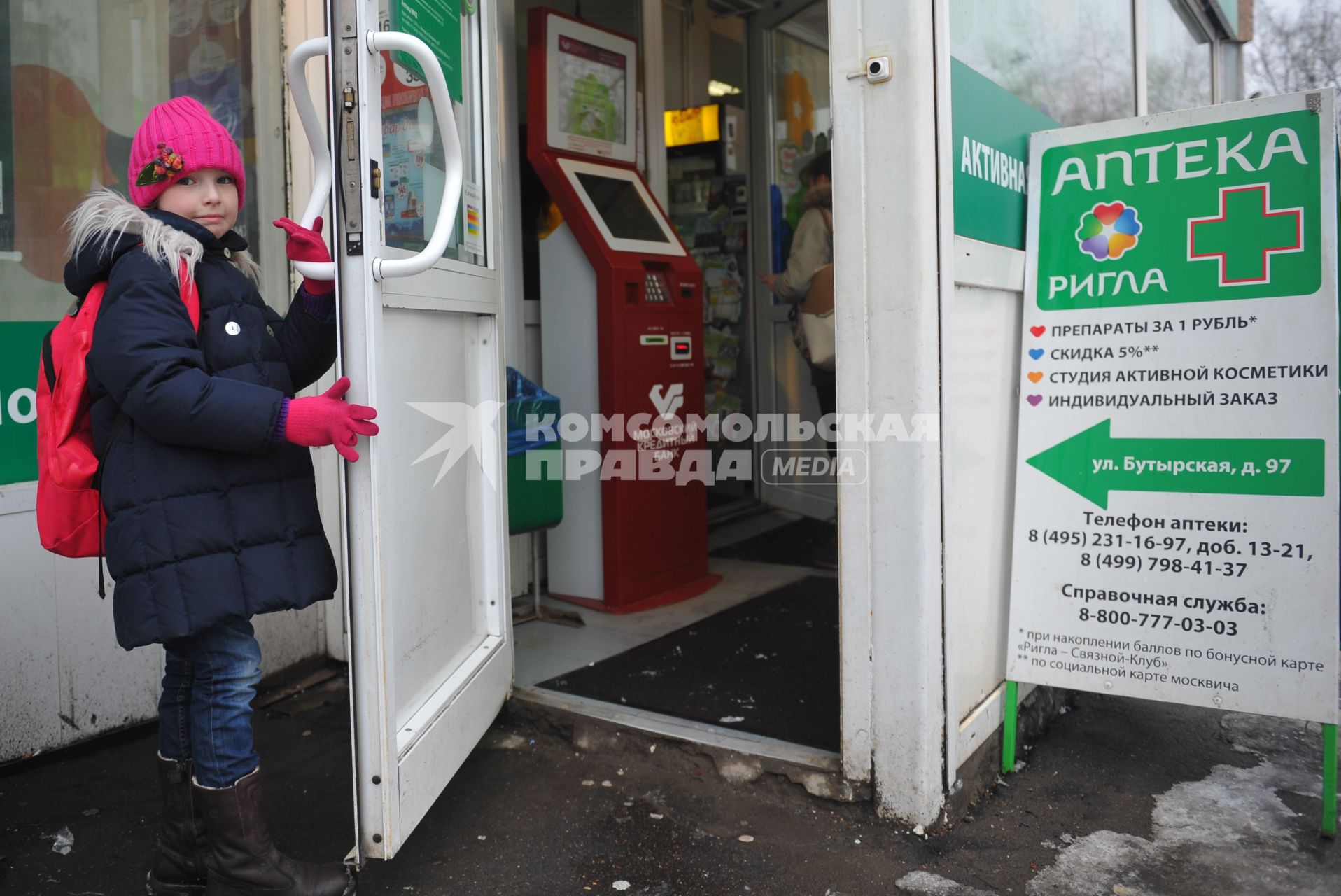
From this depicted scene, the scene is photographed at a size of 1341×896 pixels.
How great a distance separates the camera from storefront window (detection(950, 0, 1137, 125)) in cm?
262

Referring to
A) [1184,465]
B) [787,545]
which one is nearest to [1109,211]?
[1184,465]

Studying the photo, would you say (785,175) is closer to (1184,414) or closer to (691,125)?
(691,125)

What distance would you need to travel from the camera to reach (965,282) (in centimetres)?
249

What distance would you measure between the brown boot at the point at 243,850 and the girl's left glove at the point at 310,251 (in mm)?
967

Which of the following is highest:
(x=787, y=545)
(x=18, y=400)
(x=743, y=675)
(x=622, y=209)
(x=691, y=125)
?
(x=691, y=125)

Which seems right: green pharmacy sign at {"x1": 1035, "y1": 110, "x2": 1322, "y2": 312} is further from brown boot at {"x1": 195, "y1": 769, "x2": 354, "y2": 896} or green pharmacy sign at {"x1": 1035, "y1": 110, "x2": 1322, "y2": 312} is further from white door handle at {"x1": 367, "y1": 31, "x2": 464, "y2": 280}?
brown boot at {"x1": 195, "y1": 769, "x2": 354, "y2": 896}

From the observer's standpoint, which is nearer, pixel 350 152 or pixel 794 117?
pixel 350 152

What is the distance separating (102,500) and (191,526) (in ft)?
0.62

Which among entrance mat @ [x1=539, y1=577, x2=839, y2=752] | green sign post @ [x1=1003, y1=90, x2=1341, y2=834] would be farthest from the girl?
green sign post @ [x1=1003, y1=90, x2=1341, y2=834]

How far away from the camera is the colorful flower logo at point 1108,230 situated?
265 centimetres

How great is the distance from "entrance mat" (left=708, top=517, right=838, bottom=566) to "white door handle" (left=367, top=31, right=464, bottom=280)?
3283mm

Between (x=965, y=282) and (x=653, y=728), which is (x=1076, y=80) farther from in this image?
(x=653, y=728)

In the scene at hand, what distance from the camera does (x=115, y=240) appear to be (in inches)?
75.6

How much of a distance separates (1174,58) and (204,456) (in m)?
5.43
